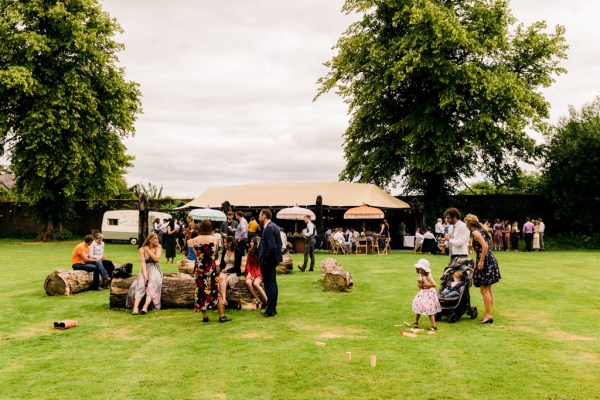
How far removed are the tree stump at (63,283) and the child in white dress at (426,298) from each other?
7.71m

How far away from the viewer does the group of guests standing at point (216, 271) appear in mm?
8266

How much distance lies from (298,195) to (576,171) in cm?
1519

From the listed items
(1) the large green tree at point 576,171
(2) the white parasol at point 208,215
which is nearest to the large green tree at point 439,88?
(1) the large green tree at point 576,171

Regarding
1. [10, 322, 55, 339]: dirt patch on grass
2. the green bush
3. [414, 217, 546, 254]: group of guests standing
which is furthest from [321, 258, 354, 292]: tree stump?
the green bush

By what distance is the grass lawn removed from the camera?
508 cm

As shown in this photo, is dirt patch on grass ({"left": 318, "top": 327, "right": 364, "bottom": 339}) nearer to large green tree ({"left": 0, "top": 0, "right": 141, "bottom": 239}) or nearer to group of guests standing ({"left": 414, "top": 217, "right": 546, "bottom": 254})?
group of guests standing ({"left": 414, "top": 217, "right": 546, "bottom": 254})

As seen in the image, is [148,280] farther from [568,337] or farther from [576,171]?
[576,171]

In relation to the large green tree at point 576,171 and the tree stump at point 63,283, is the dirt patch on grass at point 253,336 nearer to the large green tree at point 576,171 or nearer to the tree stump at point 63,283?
the tree stump at point 63,283

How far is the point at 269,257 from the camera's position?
28.2 feet

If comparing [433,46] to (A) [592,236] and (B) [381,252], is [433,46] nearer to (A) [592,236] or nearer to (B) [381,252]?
(B) [381,252]

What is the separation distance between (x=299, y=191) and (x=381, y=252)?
714cm

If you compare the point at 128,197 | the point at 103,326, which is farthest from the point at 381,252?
the point at 128,197

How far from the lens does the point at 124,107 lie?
3048 centimetres

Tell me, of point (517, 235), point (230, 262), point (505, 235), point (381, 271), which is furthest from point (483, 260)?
point (505, 235)
